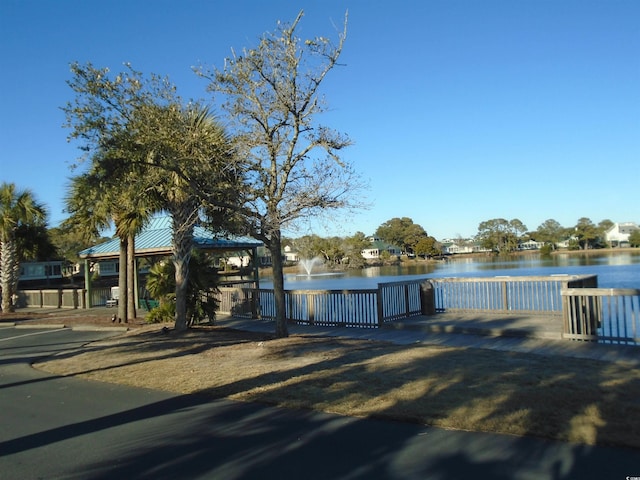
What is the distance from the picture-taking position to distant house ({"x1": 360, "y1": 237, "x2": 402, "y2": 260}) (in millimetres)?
91000

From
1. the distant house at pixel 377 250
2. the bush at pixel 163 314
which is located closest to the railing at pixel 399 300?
the bush at pixel 163 314

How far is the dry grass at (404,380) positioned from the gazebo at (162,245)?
Answer: 8995mm

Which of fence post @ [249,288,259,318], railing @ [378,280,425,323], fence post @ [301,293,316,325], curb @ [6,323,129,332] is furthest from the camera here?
fence post @ [249,288,259,318]

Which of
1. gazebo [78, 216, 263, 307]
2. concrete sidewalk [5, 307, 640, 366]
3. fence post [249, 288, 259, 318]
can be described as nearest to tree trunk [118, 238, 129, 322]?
gazebo [78, 216, 263, 307]

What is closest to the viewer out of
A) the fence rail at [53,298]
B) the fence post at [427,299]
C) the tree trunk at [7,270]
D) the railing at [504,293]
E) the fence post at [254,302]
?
the railing at [504,293]

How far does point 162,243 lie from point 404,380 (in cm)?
1793

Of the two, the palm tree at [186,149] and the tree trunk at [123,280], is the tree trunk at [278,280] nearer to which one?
the palm tree at [186,149]

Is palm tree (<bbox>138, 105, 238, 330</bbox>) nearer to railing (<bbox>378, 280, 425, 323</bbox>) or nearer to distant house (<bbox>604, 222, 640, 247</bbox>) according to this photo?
railing (<bbox>378, 280, 425, 323</bbox>)

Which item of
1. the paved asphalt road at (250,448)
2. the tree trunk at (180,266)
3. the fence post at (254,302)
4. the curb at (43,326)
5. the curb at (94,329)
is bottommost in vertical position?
the curb at (43,326)

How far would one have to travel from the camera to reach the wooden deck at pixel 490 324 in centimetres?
1156

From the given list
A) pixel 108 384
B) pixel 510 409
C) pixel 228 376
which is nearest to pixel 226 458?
pixel 510 409

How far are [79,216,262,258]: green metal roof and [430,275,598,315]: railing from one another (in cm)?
807

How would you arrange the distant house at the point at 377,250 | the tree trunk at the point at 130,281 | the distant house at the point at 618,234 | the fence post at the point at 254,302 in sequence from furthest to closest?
the distant house at the point at 377,250 → the distant house at the point at 618,234 → the tree trunk at the point at 130,281 → the fence post at the point at 254,302

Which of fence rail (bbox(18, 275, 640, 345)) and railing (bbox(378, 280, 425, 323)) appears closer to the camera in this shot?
fence rail (bbox(18, 275, 640, 345))
